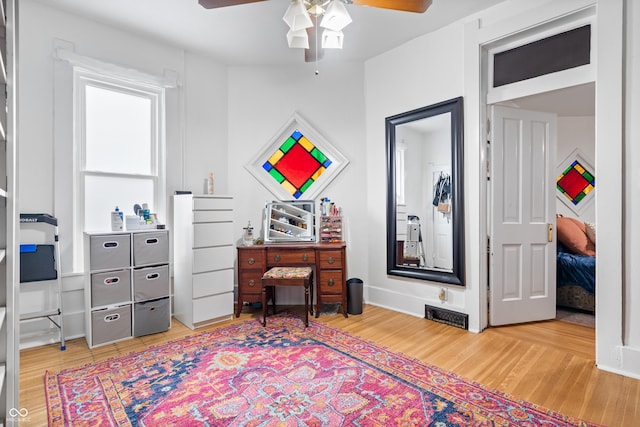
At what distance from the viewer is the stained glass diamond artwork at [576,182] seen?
5.13 m

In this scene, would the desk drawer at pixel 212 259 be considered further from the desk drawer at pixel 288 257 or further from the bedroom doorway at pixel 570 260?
the bedroom doorway at pixel 570 260

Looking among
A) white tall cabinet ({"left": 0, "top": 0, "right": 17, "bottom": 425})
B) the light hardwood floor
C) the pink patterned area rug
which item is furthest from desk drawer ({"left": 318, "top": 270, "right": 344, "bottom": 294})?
white tall cabinet ({"left": 0, "top": 0, "right": 17, "bottom": 425})

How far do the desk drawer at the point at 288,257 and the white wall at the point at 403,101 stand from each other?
86cm

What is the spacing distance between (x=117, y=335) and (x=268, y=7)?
123 inches

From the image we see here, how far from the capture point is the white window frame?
293 centimetres

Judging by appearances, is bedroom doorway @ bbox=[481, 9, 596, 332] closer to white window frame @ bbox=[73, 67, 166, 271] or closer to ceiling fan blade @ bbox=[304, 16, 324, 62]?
ceiling fan blade @ bbox=[304, 16, 324, 62]

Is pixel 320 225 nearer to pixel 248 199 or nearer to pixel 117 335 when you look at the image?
pixel 248 199

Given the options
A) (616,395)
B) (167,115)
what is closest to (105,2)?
(167,115)

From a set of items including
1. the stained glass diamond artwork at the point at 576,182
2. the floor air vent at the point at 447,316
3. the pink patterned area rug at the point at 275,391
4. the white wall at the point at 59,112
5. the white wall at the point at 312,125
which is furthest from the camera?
the stained glass diamond artwork at the point at 576,182

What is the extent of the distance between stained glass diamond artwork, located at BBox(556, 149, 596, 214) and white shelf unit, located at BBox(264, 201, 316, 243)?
434 centimetres

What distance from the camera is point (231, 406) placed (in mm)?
1877

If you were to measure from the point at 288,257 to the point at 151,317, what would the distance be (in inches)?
55.2

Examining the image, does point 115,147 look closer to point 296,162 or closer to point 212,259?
point 212,259

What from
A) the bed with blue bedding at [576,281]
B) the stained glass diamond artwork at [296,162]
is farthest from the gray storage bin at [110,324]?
the bed with blue bedding at [576,281]
